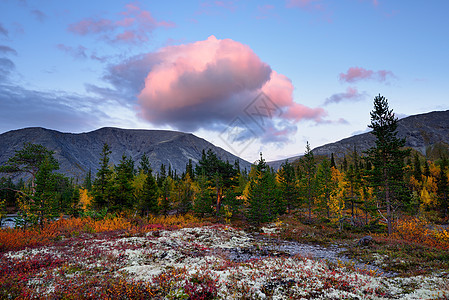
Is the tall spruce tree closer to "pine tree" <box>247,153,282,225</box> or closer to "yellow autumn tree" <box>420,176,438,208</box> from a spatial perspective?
"pine tree" <box>247,153,282,225</box>

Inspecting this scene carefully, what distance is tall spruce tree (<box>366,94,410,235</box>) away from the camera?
83.1 ft

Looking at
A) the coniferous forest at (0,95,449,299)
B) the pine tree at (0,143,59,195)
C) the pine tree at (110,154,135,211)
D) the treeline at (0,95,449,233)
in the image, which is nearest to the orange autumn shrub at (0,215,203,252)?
the coniferous forest at (0,95,449,299)

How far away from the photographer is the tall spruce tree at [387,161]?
83.1 ft

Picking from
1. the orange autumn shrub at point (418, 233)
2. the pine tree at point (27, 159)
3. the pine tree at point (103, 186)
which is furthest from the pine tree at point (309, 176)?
the pine tree at point (27, 159)

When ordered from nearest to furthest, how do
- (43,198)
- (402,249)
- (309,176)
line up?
(402,249) → (43,198) → (309,176)

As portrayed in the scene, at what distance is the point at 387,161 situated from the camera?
1019 inches

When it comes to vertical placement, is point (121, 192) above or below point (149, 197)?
above

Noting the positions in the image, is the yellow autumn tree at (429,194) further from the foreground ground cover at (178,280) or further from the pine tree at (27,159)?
the pine tree at (27,159)

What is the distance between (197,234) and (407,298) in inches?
753

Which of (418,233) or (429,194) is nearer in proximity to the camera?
(418,233)

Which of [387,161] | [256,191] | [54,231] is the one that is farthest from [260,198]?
[54,231]

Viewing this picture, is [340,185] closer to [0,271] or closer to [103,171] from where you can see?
[103,171]

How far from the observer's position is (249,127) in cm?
1839

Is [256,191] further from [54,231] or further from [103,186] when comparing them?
[54,231]
